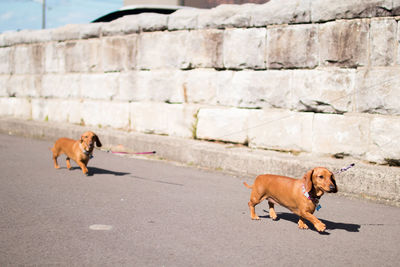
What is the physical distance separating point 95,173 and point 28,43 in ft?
21.9

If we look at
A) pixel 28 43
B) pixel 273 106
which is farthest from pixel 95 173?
pixel 28 43

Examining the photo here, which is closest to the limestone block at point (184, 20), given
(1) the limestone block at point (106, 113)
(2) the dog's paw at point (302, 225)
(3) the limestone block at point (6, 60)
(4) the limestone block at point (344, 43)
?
(1) the limestone block at point (106, 113)

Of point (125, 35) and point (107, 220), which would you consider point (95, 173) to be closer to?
point (107, 220)

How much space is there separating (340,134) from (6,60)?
33.2 ft

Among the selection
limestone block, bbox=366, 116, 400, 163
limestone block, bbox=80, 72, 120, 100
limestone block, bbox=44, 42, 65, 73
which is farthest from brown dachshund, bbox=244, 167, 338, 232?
limestone block, bbox=44, 42, 65, 73

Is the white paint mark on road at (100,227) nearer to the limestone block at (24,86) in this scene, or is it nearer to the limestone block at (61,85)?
the limestone block at (61,85)

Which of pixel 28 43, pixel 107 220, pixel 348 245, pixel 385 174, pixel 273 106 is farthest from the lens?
pixel 28 43

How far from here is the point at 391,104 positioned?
5945 mm

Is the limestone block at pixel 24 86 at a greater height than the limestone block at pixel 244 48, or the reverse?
the limestone block at pixel 244 48

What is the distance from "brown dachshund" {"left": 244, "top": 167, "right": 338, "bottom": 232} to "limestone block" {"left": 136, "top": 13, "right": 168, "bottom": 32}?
5164mm

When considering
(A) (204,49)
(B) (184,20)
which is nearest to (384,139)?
(A) (204,49)

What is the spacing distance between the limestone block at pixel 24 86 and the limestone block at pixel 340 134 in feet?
26.3

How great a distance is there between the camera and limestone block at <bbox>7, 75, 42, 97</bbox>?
12.0 metres

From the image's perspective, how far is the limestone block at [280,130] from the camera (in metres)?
6.84
